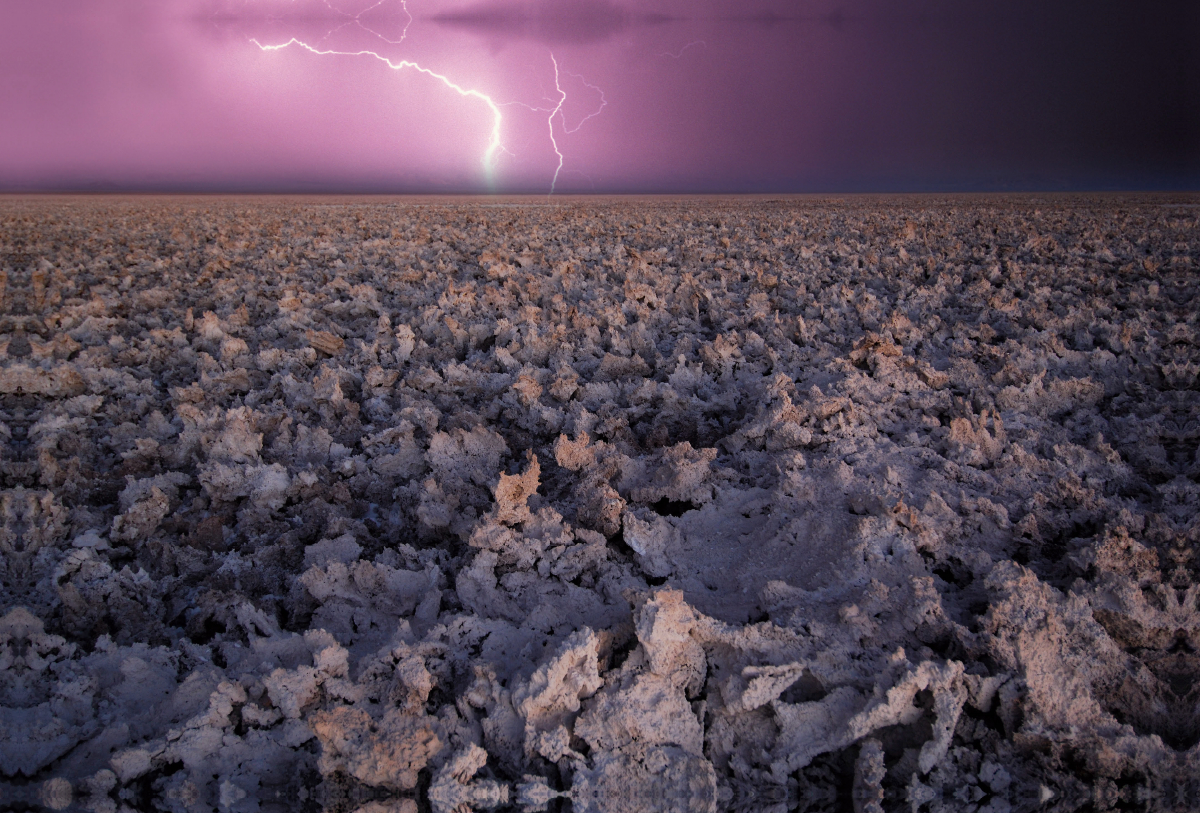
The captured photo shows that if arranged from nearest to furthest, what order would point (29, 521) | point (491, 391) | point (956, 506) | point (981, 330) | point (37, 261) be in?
point (956, 506), point (29, 521), point (491, 391), point (981, 330), point (37, 261)

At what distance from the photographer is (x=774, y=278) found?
5.18m

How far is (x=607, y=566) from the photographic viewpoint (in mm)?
1752

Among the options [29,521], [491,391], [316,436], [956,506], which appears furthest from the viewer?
[491,391]

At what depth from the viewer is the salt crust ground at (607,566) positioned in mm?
1196

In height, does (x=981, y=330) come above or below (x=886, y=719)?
above

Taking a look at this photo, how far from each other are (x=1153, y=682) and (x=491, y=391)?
2.54 metres

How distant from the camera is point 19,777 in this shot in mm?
1223

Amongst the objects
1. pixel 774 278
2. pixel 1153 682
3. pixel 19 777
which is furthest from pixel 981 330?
pixel 19 777

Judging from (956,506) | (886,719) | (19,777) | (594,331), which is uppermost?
(594,331)

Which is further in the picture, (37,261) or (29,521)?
(37,261)

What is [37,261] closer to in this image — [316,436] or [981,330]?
[316,436]

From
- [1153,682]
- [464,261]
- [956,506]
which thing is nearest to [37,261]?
[464,261]

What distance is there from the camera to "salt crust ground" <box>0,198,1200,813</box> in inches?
47.1

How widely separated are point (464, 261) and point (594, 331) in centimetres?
355
